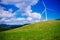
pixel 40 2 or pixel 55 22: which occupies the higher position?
pixel 40 2

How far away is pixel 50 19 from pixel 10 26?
65cm

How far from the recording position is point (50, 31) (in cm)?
244

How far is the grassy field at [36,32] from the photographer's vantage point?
7.68 ft

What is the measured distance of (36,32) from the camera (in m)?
2.39

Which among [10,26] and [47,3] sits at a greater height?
[47,3]

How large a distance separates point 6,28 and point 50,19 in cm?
72

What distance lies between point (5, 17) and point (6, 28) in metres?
0.17

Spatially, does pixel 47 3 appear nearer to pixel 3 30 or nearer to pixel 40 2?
pixel 40 2

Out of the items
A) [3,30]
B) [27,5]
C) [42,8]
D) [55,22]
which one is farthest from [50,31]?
[3,30]

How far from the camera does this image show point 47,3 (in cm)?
249

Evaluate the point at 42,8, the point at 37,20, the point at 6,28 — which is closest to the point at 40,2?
the point at 42,8

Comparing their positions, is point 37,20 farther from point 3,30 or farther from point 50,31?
point 3,30

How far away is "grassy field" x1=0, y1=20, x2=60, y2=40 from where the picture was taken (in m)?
2.34

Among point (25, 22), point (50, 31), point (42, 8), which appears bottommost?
point (50, 31)
